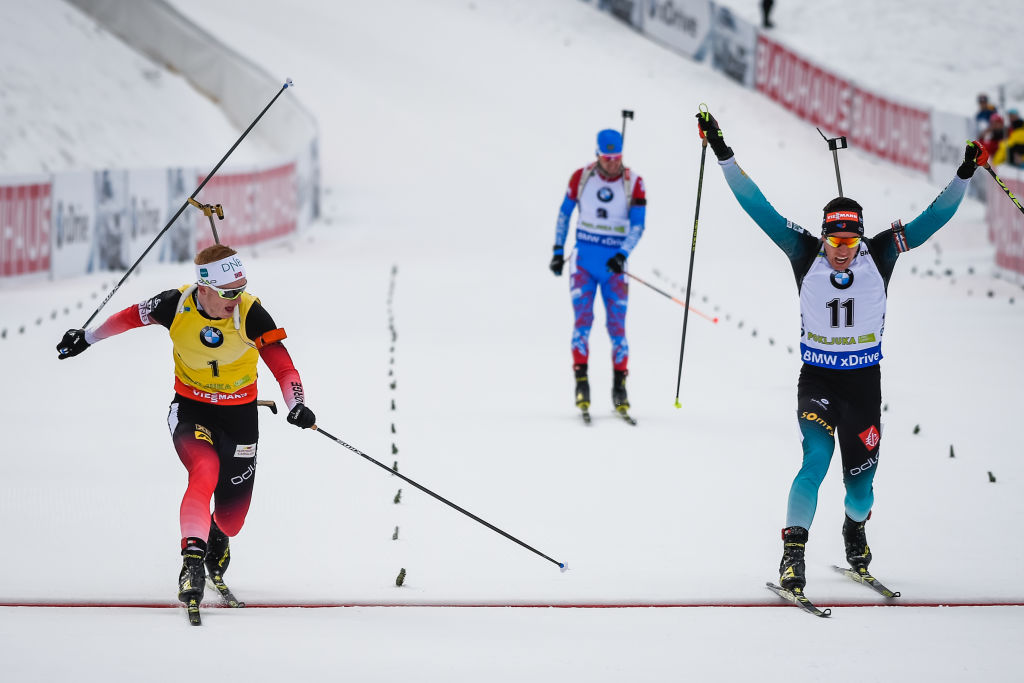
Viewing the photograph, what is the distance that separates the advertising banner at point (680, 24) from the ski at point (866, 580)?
28.5m

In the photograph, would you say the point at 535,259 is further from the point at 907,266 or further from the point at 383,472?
the point at 383,472

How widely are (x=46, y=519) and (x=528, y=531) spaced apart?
2733 millimetres

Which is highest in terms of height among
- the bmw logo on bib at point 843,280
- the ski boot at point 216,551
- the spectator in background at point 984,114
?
the spectator in background at point 984,114

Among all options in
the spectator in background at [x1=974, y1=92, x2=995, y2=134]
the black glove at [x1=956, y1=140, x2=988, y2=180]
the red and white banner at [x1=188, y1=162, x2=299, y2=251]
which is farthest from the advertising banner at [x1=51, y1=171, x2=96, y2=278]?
the spectator in background at [x1=974, y1=92, x2=995, y2=134]

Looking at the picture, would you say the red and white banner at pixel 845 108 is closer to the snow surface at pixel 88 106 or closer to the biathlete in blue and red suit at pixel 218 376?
the snow surface at pixel 88 106

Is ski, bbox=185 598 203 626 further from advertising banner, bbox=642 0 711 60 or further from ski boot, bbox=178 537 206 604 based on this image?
advertising banner, bbox=642 0 711 60

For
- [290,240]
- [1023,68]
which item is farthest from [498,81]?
[1023,68]

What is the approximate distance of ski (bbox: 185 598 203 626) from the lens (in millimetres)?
5863

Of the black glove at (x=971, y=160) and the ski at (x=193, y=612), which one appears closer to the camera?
the ski at (x=193, y=612)

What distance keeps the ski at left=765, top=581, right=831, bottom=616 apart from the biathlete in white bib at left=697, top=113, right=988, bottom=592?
7 cm

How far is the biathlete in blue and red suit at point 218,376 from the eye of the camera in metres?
6.16

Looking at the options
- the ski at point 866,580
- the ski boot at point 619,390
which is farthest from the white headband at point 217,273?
the ski boot at point 619,390

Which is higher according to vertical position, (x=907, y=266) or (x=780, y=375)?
(x=907, y=266)

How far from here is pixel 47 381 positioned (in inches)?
458
